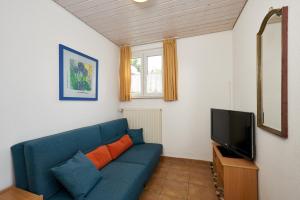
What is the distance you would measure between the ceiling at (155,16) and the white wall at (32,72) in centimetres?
33

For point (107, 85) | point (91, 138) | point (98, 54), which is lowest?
point (91, 138)

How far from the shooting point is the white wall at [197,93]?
9.02 ft

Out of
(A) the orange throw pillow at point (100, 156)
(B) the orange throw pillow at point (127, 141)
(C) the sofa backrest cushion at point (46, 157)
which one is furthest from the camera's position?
(B) the orange throw pillow at point (127, 141)

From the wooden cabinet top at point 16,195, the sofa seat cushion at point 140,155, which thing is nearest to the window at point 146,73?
the sofa seat cushion at point 140,155

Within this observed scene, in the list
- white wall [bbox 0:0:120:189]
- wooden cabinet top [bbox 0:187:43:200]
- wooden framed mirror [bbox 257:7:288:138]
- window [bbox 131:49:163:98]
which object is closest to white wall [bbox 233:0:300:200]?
wooden framed mirror [bbox 257:7:288:138]

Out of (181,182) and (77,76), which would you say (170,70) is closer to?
(77,76)

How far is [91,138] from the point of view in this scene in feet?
6.66

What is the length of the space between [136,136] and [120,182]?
56.2 inches

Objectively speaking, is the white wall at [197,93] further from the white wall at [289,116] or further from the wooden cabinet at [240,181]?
the wooden cabinet at [240,181]

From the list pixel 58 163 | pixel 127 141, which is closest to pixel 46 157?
pixel 58 163

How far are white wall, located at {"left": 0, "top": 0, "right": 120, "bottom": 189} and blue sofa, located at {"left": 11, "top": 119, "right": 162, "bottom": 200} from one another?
0.19 m

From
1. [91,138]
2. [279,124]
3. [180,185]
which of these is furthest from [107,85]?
[279,124]

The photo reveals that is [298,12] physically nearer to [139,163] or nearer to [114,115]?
[139,163]

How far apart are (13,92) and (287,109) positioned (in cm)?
240
